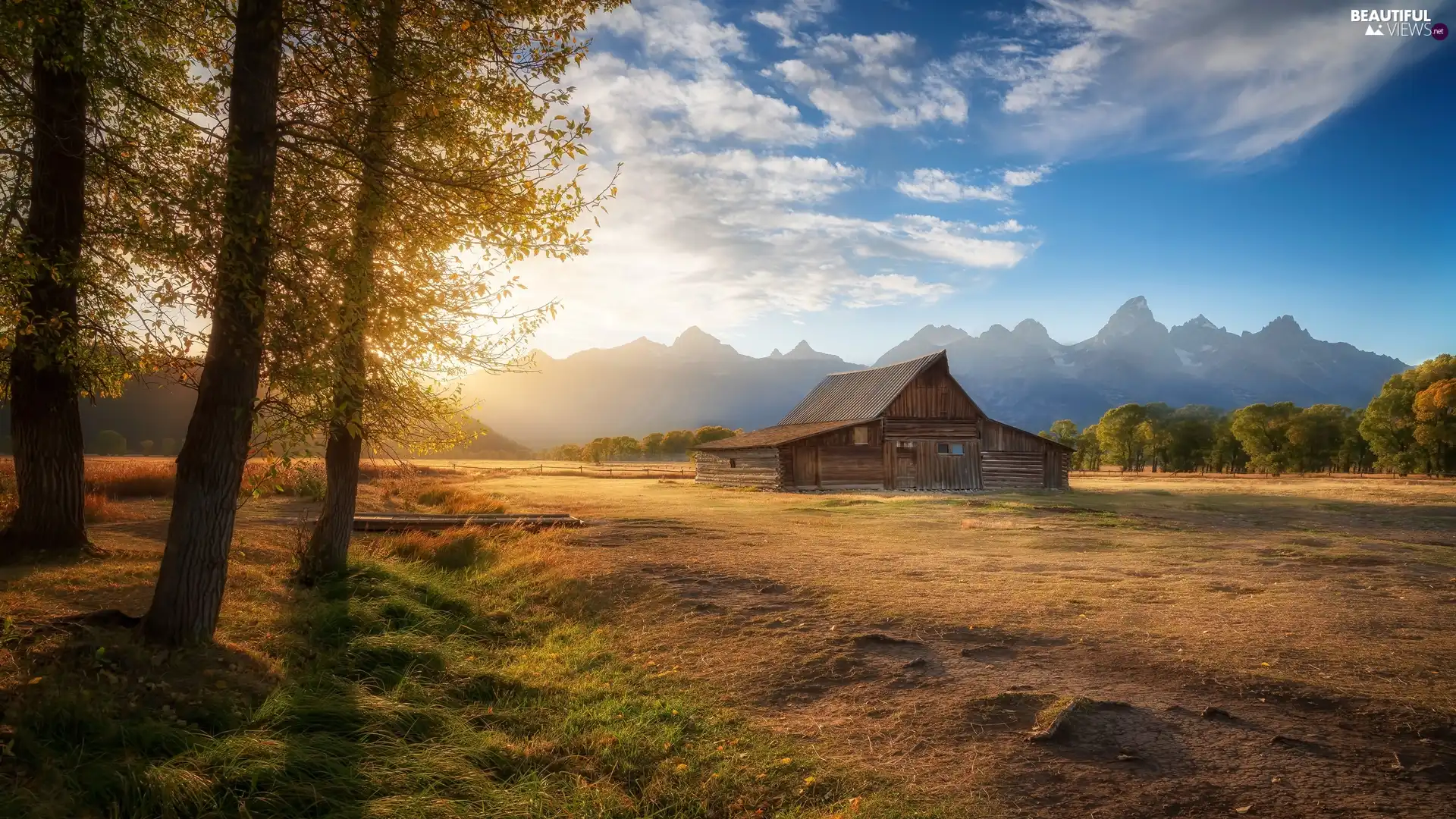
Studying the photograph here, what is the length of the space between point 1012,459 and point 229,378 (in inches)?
1584

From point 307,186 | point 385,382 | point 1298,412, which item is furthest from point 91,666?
point 1298,412

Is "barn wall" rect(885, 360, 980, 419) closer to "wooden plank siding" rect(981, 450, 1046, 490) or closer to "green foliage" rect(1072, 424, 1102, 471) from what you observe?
"wooden plank siding" rect(981, 450, 1046, 490)

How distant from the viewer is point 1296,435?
73188mm

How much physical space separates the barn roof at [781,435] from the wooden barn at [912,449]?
0.13 meters

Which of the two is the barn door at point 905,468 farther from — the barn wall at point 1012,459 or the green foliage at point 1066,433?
the green foliage at point 1066,433

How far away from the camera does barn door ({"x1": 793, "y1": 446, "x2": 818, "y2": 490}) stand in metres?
38.3

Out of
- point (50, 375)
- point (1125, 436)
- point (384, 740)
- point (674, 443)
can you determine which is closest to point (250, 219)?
point (384, 740)

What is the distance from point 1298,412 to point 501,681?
101119 millimetres

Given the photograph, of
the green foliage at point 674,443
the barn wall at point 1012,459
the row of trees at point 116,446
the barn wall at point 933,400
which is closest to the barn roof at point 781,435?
the barn wall at point 933,400

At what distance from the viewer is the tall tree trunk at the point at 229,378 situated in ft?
19.7

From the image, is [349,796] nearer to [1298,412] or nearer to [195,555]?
[195,555]

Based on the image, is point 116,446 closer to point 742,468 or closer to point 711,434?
point 711,434

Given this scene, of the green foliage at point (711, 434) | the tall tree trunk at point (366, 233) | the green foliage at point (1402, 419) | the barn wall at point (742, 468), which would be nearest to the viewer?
the tall tree trunk at point (366, 233)

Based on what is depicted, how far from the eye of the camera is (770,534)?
57.4 feet
